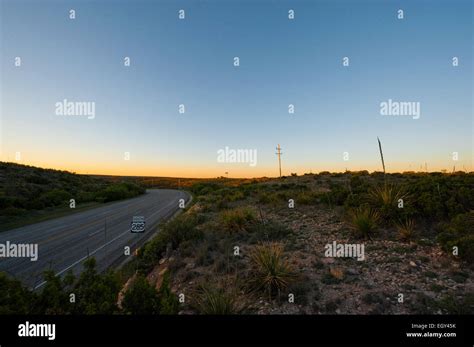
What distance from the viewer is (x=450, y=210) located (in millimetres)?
7117

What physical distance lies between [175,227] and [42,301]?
6560 mm

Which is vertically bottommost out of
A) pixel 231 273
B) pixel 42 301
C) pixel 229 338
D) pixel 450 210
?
pixel 231 273

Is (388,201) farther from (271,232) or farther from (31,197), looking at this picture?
(31,197)

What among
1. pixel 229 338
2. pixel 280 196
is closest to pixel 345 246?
pixel 229 338

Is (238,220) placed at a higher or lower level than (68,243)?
higher

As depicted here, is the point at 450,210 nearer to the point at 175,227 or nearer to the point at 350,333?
the point at 350,333

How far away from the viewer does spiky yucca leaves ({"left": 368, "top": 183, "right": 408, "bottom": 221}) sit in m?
7.60

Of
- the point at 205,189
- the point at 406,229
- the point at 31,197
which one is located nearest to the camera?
the point at 406,229

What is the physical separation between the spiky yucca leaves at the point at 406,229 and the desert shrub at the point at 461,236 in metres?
0.70

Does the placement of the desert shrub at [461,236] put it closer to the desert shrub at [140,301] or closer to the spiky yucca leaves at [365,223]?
the spiky yucca leaves at [365,223]

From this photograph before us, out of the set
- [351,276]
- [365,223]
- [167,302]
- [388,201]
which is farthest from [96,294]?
[388,201]

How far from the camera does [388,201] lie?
7816 mm

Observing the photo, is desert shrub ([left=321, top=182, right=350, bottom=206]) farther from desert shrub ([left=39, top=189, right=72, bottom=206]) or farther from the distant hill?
desert shrub ([left=39, top=189, right=72, bottom=206])

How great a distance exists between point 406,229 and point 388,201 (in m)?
1.33
